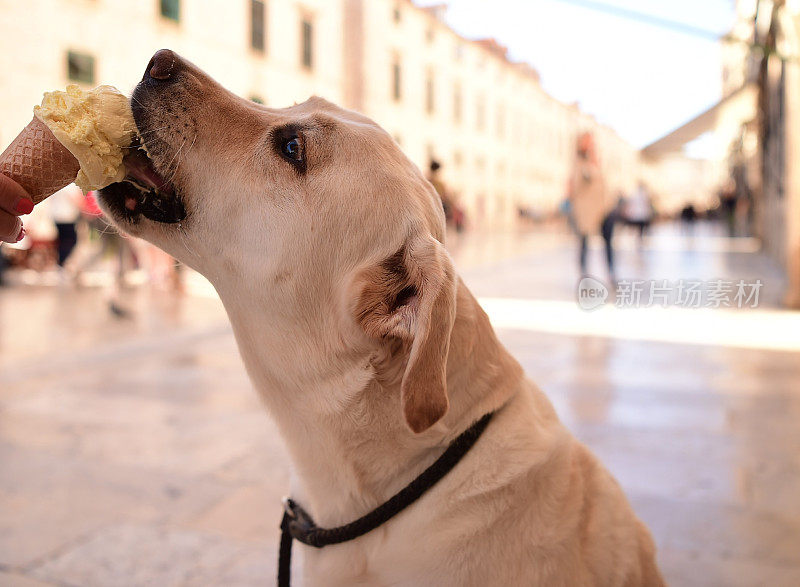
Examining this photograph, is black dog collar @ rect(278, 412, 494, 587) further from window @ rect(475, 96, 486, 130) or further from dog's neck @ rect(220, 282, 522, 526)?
window @ rect(475, 96, 486, 130)

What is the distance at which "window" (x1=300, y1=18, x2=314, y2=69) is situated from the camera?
22609 mm

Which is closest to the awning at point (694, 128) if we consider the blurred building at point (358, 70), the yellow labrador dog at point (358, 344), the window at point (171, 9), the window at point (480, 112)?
the blurred building at point (358, 70)

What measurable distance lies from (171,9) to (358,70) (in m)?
9.07

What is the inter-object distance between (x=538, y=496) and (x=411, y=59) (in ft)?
95.8

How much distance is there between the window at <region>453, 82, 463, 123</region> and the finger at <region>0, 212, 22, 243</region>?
109 feet

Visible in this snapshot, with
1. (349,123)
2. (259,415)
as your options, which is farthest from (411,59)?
(349,123)

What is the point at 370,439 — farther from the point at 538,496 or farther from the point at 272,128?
the point at 272,128

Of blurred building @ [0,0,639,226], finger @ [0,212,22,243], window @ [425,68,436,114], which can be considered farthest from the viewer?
window @ [425,68,436,114]

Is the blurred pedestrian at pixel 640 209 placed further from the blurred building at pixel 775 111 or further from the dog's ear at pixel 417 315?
the dog's ear at pixel 417 315

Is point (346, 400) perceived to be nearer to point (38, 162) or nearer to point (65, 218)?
point (38, 162)
